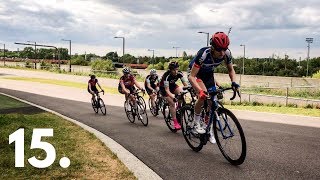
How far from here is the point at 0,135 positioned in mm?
9062

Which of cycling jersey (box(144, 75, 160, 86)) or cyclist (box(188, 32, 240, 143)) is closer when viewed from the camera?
cyclist (box(188, 32, 240, 143))

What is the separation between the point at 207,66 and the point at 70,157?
3181mm

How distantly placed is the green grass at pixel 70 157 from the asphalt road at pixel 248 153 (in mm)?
732

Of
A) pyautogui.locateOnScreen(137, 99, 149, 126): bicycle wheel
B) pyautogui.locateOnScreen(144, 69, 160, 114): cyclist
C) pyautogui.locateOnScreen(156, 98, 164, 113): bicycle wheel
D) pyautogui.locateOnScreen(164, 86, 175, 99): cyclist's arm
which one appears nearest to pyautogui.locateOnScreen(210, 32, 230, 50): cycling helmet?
pyautogui.locateOnScreen(164, 86, 175, 99): cyclist's arm

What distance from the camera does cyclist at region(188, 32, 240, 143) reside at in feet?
21.1

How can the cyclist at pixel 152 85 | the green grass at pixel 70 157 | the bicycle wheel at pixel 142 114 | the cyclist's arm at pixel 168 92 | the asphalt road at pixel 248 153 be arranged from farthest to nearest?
the cyclist at pixel 152 85 → the bicycle wheel at pixel 142 114 → the cyclist's arm at pixel 168 92 → the asphalt road at pixel 248 153 → the green grass at pixel 70 157

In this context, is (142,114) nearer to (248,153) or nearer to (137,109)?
(137,109)

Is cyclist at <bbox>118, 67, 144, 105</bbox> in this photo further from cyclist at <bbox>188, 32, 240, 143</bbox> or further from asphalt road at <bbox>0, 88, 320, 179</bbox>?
cyclist at <bbox>188, 32, 240, 143</bbox>

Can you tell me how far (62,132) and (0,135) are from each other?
1.67 meters

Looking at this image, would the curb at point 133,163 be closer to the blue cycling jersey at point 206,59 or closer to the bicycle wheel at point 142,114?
the blue cycling jersey at point 206,59

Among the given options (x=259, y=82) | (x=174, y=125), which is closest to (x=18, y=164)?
(x=174, y=125)

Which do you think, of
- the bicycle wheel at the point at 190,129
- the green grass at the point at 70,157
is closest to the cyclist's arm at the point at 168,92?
the bicycle wheel at the point at 190,129

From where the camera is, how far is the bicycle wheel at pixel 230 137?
6.22 m

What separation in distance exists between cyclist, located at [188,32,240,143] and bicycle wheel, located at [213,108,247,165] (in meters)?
0.26
